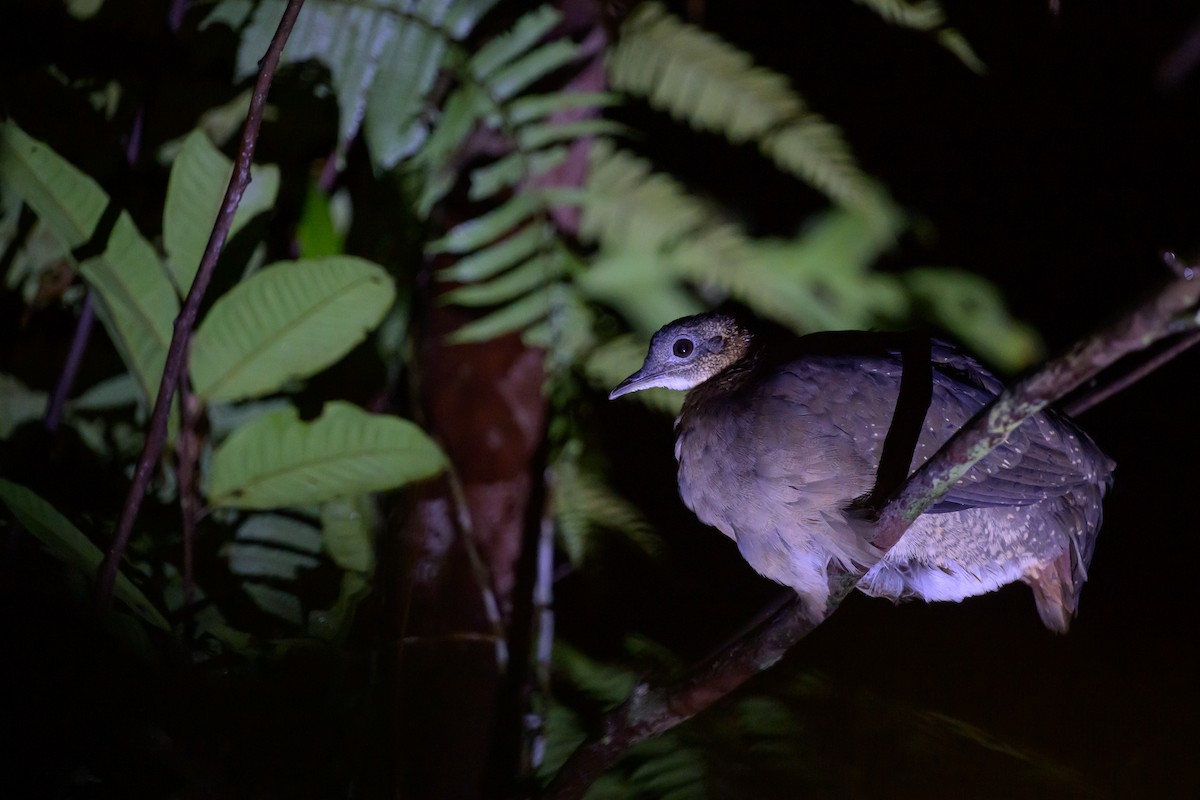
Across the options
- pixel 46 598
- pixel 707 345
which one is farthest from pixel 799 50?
pixel 46 598

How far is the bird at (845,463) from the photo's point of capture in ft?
4.46

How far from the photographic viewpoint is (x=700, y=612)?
8.46 ft

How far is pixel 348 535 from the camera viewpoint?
155 centimetres

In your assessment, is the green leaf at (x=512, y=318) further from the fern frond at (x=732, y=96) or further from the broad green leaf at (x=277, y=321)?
the fern frond at (x=732, y=96)

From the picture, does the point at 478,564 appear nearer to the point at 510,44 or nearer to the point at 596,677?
the point at 596,677

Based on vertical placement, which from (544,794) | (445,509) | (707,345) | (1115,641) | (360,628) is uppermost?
(707,345)

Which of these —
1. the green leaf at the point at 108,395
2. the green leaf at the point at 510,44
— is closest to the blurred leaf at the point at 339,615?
the green leaf at the point at 108,395

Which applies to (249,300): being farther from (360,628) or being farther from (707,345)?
(707,345)

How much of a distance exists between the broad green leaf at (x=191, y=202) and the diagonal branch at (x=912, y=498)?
0.86 metres

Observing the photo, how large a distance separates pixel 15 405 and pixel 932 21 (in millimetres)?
1824

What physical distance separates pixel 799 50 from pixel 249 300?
1.74 m

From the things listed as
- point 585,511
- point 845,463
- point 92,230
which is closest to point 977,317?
point 845,463

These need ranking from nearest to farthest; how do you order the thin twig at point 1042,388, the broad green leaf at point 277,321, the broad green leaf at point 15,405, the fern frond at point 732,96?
the thin twig at point 1042,388 < the broad green leaf at point 277,321 < the fern frond at point 732,96 < the broad green leaf at point 15,405

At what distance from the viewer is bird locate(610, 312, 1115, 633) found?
4.46 ft
